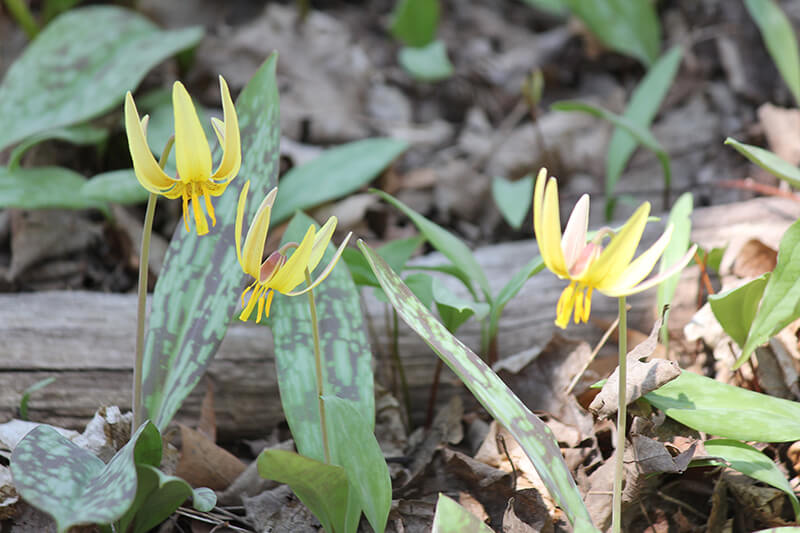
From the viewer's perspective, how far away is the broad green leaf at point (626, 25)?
3199 mm

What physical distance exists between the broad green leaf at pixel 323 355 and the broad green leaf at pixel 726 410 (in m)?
0.64

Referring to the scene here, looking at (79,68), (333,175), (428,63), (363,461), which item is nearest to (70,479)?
(363,461)

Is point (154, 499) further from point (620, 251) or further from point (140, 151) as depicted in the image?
point (620, 251)

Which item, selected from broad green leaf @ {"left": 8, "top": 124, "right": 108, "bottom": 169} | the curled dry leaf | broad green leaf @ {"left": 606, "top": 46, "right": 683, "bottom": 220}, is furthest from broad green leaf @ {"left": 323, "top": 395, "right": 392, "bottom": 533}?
broad green leaf @ {"left": 606, "top": 46, "right": 683, "bottom": 220}

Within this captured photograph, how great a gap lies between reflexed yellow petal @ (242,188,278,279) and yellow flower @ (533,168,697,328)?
1.48ft

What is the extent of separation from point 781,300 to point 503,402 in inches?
29.9

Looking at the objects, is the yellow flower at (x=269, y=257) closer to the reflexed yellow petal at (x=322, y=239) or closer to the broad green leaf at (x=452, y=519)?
the reflexed yellow petal at (x=322, y=239)

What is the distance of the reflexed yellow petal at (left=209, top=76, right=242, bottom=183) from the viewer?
45.1 inches

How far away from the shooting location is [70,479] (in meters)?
1.22

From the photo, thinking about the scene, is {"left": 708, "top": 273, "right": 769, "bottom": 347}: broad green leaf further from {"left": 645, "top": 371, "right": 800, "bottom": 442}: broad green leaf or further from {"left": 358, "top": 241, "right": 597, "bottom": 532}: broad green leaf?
{"left": 358, "top": 241, "right": 597, "bottom": 532}: broad green leaf

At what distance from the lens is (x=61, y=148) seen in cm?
266

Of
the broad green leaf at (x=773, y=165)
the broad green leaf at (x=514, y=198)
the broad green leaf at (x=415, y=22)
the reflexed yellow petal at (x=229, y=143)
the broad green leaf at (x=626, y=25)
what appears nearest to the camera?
the reflexed yellow petal at (x=229, y=143)

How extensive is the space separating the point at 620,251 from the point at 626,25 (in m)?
2.54

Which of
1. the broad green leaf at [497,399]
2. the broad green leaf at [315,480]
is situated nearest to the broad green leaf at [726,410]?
the broad green leaf at [497,399]
